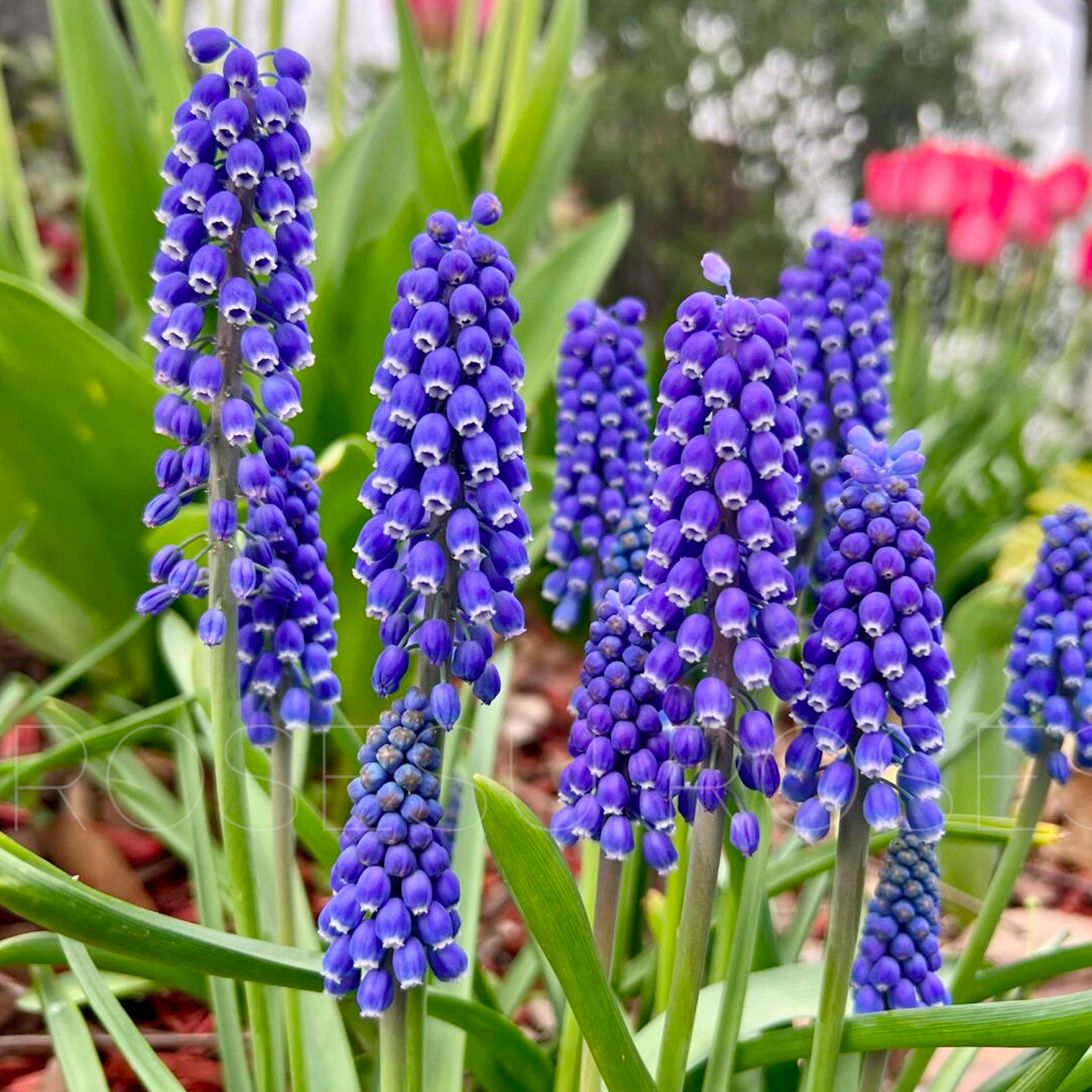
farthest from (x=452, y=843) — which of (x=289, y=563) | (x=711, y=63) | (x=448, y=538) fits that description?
(x=711, y=63)

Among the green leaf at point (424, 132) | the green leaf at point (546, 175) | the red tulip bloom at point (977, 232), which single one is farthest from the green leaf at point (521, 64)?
the red tulip bloom at point (977, 232)

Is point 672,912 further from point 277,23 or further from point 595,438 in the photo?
point 277,23

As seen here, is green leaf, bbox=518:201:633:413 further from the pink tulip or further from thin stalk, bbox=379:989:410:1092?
thin stalk, bbox=379:989:410:1092

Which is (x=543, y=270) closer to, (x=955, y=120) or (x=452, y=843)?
(x=452, y=843)

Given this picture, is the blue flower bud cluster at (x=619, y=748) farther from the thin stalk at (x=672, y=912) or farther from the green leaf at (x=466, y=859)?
the thin stalk at (x=672, y=912)

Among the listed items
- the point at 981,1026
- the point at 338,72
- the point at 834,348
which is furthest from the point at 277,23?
the point at 981,1026

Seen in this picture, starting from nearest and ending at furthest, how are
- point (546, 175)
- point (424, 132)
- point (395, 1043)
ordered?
point (395, 1043) → point (424, 132) → point (546, 175)
